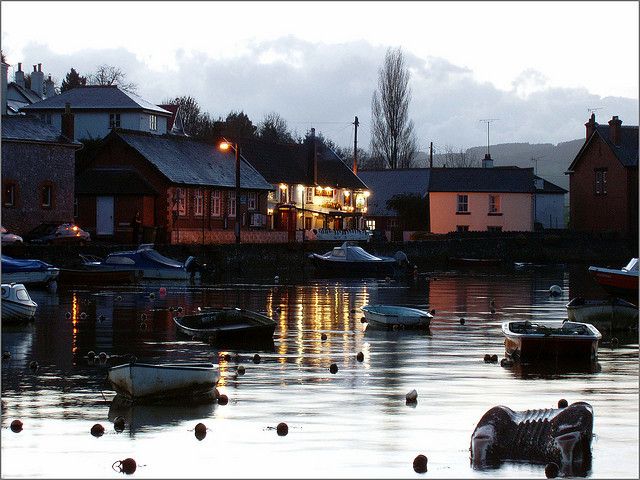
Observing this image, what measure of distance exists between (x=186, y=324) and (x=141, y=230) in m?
48.8

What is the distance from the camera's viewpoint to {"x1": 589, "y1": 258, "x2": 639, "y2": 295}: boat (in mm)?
55344

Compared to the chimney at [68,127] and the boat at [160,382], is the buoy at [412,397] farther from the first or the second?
the chimney at [68,127]

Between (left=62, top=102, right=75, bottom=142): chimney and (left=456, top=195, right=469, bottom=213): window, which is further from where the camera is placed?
(left=456, top=195, right=469, bottom=213): window

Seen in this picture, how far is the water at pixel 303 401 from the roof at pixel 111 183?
131 feet

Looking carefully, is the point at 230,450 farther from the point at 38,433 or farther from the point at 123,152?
the point at 123,152

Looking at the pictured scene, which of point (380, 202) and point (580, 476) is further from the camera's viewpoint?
point (380, 202)

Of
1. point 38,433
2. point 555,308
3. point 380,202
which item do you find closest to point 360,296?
point 555,308

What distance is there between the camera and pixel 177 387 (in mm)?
24891

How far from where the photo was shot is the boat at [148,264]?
2793 inches

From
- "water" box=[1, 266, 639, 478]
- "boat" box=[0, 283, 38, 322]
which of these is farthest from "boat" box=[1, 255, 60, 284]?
"boat" box=[0, 283, 38, 322]

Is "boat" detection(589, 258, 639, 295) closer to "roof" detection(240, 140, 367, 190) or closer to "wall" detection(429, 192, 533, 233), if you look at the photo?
"roof" detection(240, 140, 367, 190)

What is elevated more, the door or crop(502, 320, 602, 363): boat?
the door

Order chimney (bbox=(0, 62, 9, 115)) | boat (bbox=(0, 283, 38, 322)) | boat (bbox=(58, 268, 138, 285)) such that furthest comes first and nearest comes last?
chimney (bbox=(0, 62, 9, 115)) → boat (bbox=(58, 268, 138, 285)) → boat (bbox=(0, 283, 38, 322))

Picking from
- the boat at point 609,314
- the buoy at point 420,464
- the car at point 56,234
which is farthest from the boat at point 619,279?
the buoy at point 420,464
